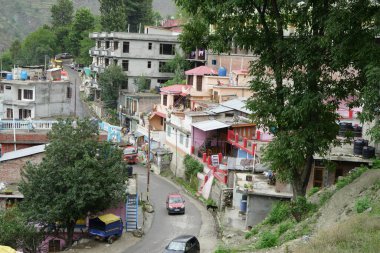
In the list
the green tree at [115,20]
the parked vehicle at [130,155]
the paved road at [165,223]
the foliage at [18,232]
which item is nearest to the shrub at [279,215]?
the paved road at [165,223]

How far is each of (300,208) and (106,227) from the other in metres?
13.5

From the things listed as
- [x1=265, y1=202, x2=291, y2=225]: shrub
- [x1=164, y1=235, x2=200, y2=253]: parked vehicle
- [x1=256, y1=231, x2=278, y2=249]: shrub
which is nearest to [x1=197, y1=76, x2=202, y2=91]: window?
[x1=164, y1=235, x2=200, y2=253]: parked vehicle

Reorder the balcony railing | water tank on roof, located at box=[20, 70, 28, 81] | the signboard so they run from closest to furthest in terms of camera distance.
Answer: the balcony railing
the signboard
water tank on roof, located at box=[20, 70, 28, 81]

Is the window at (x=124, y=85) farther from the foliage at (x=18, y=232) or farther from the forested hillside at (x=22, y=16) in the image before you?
the forested hillside at (x=22, y=16)

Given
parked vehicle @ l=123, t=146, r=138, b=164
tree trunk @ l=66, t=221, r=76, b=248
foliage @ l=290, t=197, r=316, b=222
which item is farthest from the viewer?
parked vehicle @ l=123, t=146, r=138, b=164

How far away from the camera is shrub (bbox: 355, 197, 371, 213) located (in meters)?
Result: 14.1

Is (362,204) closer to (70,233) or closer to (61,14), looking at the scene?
(70,233)

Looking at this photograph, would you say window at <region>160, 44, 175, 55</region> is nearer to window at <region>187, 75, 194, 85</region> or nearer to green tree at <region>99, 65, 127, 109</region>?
green tree at <region>99, 65, 127, 109</region>

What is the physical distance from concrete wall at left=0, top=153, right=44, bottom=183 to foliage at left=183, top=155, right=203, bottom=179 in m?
11.3

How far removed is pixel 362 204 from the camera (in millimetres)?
14258

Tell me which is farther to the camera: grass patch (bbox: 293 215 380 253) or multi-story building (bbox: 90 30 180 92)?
multi-story building (bbox: 90 30 180 92)

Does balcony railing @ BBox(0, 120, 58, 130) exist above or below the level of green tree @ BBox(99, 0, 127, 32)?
below

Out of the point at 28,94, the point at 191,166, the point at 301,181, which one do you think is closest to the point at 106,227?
the point at 191,166

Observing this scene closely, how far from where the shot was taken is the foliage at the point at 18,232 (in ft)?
79.5
